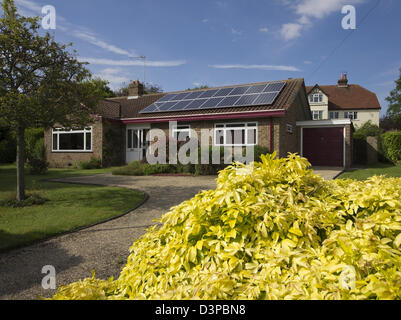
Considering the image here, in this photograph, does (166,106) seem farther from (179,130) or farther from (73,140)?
(73,140)

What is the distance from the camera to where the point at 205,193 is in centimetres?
224

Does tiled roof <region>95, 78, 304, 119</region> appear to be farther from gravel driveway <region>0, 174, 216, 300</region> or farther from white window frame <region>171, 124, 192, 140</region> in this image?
gravel driveway <region>0, 174, 216, 300</region>

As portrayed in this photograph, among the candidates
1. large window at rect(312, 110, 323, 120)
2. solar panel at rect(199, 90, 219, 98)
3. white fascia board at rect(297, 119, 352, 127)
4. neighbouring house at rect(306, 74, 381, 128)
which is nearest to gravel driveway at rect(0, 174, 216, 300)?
solar panel at rect(199, 90, 219, 98)

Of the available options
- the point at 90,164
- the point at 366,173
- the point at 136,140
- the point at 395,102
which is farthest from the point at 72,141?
the point at 395,102

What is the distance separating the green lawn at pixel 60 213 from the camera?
190 inches

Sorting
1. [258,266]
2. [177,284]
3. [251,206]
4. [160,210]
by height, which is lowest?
[160,210]

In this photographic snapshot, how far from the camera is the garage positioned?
17.9m

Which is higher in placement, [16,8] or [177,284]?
[16,8]

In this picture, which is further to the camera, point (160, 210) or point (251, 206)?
point (160, 210)

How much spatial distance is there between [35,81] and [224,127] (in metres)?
11.3

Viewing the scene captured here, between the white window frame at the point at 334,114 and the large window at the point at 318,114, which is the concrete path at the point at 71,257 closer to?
the large window at the point at 318,114

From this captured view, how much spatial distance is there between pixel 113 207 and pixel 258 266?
5.91m

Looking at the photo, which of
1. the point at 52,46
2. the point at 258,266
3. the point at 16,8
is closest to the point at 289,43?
the point at 258,266
